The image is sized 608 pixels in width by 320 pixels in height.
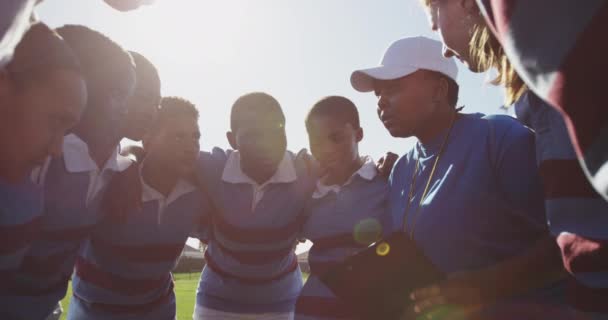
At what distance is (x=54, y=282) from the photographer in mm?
2875

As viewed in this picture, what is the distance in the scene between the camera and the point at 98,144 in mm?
3221

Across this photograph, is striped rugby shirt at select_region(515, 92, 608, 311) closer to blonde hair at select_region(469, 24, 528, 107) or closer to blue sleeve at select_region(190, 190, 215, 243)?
blonde hair at select_region(469, 24, 528, 107)

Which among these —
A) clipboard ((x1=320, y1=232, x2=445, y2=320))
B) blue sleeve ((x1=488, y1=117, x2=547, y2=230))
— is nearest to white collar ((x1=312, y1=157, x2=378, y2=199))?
clipboard ((x1=320, y1=232, x2=445, y2=320))

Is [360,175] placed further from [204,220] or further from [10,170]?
[10,170]

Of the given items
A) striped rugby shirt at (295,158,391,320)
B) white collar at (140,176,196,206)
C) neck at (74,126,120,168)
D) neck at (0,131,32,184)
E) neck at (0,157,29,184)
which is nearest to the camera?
neck at (0,131,32,184)

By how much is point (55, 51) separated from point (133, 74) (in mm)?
1521

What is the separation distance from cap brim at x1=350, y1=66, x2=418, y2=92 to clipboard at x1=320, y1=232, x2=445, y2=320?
1.13 metres

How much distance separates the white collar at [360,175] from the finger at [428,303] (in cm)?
185

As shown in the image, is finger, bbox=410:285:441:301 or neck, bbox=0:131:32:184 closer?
neck, bbox=0:131:32:184

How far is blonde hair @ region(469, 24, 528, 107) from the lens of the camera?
1512 mm

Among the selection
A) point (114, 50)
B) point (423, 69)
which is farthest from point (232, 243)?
point (423, 69)

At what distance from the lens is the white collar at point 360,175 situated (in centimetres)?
387

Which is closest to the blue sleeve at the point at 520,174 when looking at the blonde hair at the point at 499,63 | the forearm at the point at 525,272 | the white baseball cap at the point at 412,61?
the forearm at the point at 525,272

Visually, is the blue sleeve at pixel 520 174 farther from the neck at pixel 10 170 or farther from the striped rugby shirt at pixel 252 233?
the striped rugby shirt at pixel 252 233
